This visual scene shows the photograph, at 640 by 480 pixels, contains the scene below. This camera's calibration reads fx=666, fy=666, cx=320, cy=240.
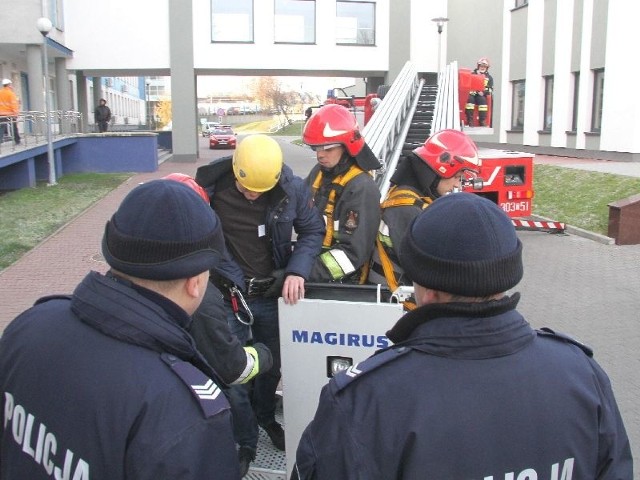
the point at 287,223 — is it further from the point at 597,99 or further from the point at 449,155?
the point at 597,99

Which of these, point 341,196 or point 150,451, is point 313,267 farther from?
point 150,451

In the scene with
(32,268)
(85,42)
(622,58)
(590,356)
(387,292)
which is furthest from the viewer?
(85,42)

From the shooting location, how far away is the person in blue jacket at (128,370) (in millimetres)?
1384

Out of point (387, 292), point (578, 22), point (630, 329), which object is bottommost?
point (630, 329)

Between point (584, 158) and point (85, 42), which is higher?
point (85, 42)

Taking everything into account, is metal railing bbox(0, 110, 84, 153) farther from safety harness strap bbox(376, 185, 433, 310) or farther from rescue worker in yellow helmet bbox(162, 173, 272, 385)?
rescue worker in yellow helmet bbox(162, 173, 272, 385)

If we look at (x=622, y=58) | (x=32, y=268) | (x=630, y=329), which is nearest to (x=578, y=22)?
(x=622, y=58)

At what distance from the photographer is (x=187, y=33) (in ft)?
85.9

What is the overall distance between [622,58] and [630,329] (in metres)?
14.5

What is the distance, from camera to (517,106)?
86.3ft

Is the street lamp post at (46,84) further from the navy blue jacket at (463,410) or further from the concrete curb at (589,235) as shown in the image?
the navy blue jacket at (463,410)

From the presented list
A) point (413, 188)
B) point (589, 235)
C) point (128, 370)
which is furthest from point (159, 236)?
point (589, 235)

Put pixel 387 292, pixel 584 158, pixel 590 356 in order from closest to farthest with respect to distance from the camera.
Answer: pixel 590 356
pixel 387 292
pixel 584 158

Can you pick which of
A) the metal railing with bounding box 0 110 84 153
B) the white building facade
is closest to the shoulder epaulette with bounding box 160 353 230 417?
the metal railing with bounding box 0 110 84 153
